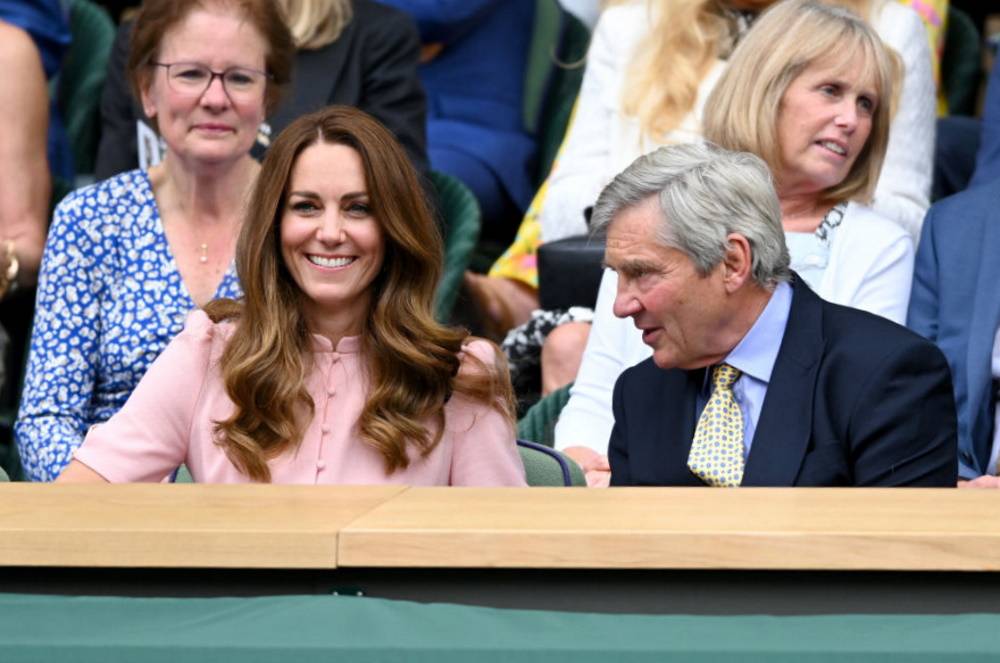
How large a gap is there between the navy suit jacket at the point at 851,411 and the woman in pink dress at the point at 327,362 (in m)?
0.40

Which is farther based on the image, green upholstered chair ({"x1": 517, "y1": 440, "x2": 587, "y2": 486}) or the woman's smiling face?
the woman's smiling face

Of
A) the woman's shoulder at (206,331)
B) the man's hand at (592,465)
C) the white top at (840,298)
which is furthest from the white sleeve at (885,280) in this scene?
the woman's shoulder at (206,331)

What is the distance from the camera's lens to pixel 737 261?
296 cm

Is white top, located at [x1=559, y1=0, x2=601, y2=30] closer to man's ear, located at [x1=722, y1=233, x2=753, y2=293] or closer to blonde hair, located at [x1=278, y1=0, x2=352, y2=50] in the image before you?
blonde hair, located at [x1=278, y1=0, x2=352, y2=50]

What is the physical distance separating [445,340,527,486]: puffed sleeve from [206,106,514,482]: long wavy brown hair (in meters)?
0.02

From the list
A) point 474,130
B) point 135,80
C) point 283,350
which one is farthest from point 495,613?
point 474,130

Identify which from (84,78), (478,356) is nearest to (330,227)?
(478,356)

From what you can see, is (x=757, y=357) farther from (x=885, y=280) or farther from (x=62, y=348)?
(x=62, y=348)

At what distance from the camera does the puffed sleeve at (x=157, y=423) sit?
2.94 meters

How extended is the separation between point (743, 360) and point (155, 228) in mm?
1508

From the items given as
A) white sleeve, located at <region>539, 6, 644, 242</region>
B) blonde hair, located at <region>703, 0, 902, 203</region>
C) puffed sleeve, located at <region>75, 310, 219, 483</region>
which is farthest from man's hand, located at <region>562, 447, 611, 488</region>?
white sleeve, located at <region>539, 6, 644, 242</region>

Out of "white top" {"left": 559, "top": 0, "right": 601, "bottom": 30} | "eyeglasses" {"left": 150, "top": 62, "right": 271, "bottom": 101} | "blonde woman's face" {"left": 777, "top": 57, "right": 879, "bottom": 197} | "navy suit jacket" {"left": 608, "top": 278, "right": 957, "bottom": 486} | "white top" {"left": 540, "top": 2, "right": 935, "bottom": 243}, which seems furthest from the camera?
"white top" {"left": 559, "top": 0, "right": 601, "bottom": 30}

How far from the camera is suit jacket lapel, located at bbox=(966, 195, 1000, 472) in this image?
11.3ft

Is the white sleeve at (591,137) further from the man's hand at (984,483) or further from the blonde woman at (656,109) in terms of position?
the man's hand at (984,483)
